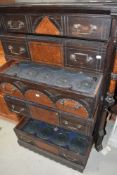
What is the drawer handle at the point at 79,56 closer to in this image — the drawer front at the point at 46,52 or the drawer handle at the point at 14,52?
the drawer front at the point at 46,52

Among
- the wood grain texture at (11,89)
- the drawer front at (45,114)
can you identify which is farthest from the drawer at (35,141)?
the wood grain texture at (11,89)

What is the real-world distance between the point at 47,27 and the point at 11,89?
0.60 m

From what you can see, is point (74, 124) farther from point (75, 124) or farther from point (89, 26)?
point (89, 26)

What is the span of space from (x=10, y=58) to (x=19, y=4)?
49 cm

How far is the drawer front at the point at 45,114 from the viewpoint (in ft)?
4.20

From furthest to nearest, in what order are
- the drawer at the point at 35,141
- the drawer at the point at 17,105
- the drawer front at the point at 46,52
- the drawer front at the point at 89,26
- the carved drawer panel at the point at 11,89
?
the drawer at the point at 35,141 < the drawer at the point at 17,105 < the carved drawer panel at the point at 11,89 < the drawer front at the point at 46,52 < the drawer front at the point at 89,26

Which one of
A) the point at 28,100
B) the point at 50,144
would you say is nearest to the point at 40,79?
the point at 28,100

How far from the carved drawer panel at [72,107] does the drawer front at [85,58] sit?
0.26 meters

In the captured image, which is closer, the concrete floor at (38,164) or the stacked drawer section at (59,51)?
the stacked drawer section at (59,51)

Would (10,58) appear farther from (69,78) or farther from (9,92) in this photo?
(69,78)

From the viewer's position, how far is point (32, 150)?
170 cm

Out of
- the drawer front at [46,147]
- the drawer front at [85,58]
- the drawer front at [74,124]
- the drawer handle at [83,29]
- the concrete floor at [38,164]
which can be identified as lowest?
the concrete floor at [38,164]

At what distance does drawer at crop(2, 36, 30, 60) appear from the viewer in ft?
3.92

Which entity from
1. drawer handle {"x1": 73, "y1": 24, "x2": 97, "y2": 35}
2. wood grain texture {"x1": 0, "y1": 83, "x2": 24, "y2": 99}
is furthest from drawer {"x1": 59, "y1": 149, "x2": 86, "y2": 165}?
drawer handle {"x1": 73, "y1": 24, "x2": 97, "y2": 35}
